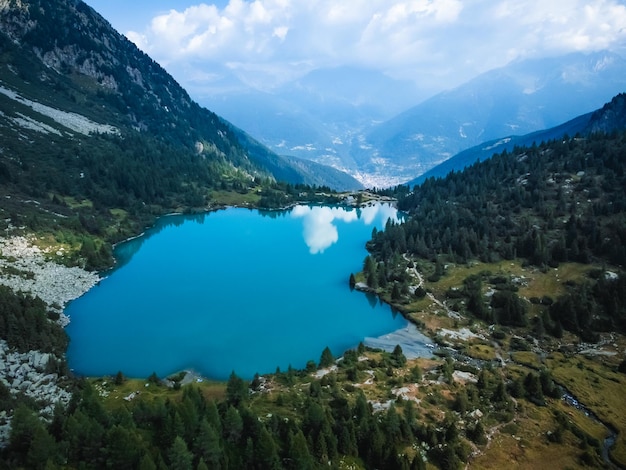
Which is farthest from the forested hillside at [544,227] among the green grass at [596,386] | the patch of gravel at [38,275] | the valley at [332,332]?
the patch of gravel at [38,275]

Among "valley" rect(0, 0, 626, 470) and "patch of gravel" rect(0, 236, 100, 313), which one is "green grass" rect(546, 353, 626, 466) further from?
"patch of gravel" rect(0, 236, 100, 313)

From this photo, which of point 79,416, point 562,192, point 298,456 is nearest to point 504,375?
point 298,456

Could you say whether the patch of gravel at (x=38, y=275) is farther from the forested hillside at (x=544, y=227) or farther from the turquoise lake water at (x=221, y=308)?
the forested hillside at (x=544, y=227)

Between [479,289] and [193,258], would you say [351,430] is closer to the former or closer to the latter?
[479,289]

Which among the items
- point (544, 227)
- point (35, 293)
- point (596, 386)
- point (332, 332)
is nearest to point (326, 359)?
point (332, 332)

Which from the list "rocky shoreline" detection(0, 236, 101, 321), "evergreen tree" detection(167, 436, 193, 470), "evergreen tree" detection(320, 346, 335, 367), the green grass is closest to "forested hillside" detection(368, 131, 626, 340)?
the green grass

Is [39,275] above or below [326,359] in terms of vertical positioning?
above

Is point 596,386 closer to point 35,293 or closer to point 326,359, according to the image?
point 326,359
